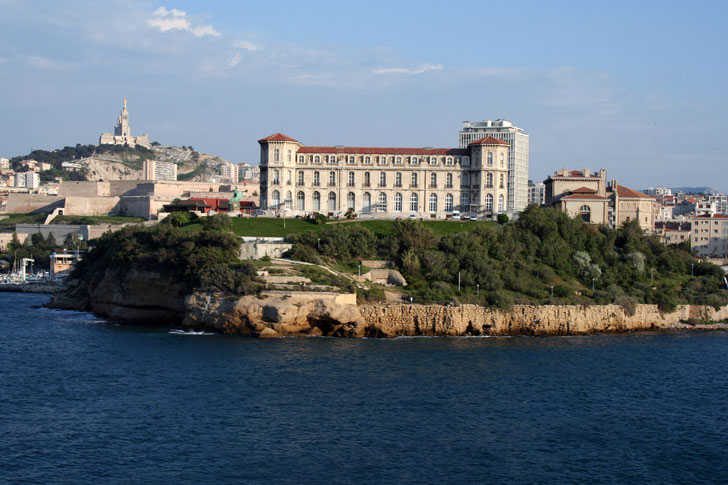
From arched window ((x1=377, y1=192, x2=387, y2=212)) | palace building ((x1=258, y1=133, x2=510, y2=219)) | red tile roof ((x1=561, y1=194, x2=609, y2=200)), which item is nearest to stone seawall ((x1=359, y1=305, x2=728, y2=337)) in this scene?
red tile roof ((x1=561, y1=194, x2=609, y2=200))

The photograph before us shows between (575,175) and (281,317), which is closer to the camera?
(281,317)

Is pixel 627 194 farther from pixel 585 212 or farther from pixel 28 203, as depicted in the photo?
pixel 28 203

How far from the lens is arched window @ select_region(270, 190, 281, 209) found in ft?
251

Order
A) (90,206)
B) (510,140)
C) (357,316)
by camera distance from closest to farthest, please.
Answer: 1. (357,316)
2. (90,206)
3. (510,140)

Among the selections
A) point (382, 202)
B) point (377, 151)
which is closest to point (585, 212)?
point (382, 202)

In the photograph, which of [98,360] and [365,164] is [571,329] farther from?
[365,164]

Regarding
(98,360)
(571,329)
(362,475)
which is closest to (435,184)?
(571,329)

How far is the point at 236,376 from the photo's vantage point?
35.0 meters

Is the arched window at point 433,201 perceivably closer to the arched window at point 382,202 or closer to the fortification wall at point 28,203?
the arched window at point 382,202

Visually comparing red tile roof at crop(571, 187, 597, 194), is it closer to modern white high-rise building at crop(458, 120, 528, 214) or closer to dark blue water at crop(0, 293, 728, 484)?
dark blue water at crop(0, 293, 728, 484)

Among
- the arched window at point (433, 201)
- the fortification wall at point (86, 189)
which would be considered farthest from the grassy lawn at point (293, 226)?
the fortification wall at point (86, 189)

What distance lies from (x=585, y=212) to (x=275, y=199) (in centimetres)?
2747

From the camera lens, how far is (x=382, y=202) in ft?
254

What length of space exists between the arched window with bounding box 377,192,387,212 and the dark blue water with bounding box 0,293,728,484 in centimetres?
3317
